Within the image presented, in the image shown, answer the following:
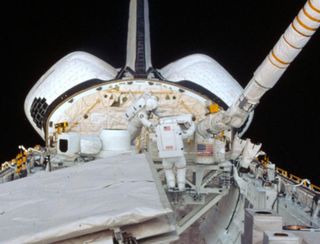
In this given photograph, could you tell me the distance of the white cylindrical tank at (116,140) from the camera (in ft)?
22.3

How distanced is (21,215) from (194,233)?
573 centimetres

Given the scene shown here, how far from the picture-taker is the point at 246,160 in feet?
21.8

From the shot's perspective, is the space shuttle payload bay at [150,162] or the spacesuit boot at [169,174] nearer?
the space shuttle payload bay at [150,162]

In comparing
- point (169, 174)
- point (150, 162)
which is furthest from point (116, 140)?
point (150, 162)

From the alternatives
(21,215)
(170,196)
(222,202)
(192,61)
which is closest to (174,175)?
(170,196)

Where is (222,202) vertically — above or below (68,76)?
below

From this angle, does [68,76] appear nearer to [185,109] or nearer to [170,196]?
[185,109]

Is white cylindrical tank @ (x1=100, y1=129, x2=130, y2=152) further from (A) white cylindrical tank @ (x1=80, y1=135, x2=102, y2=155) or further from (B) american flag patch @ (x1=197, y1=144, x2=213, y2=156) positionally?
(B) american flag patch @ (x1=197, y1=144, x2=213, y2=156)

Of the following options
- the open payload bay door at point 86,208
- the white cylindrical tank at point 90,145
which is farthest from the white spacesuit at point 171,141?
the open payload bay door at point 86,208

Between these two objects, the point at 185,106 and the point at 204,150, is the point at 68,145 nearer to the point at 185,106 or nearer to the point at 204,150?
the point at 204,150

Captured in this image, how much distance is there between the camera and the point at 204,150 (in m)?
6.72

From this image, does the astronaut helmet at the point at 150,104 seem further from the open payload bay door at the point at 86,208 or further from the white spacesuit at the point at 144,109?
the open payload bay door at the point at 86,208

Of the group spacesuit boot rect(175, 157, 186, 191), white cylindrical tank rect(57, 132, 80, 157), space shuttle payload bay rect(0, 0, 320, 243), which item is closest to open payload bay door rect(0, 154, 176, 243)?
space shuttle payload bay rect(0, 0, 320, 243)

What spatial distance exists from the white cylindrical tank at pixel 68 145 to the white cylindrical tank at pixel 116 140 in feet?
1.58
